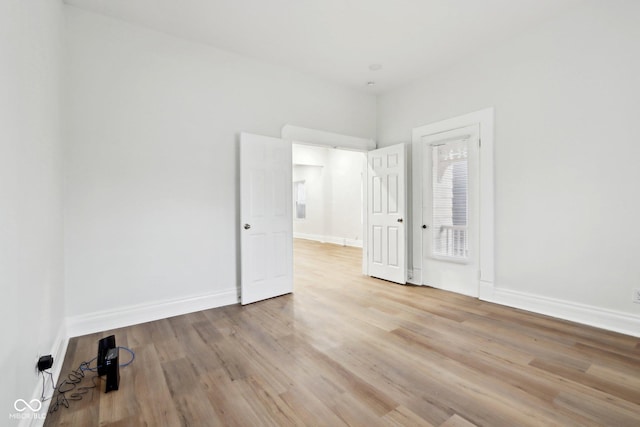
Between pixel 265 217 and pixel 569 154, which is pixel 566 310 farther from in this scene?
pixel 265 217

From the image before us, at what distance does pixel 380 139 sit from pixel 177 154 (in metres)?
3.20

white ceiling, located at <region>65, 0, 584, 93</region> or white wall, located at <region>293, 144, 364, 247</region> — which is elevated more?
white ceiling, located at <region>65, 0, 584, 93</region>

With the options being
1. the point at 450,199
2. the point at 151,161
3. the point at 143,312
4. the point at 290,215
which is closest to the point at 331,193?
the point at 290,215

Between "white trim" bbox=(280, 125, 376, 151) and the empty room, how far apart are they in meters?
0.04

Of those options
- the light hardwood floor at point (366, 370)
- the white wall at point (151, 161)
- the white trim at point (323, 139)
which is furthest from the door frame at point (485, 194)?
the white wall at point (151, 161)

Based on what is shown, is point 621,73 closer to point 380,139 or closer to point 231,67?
point 380,139

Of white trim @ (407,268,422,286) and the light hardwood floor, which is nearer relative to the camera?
the light hardwood floor

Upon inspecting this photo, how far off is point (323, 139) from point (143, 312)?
3132mm

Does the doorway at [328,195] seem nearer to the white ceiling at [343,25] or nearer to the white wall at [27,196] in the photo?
the white ceiling at [343,25]

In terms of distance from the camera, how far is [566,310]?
303 cm

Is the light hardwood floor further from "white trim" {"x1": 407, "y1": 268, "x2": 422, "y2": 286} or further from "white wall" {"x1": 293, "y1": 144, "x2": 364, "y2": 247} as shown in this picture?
"white wall" {"x1": 293, "y1": 144, "x2": 364, "y2": 247}

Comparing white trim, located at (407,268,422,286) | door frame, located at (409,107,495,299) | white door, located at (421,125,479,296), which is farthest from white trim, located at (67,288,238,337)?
door frame, located at (409,107,495,299)

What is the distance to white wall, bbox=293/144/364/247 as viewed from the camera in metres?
8.23

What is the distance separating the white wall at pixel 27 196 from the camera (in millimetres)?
1239
